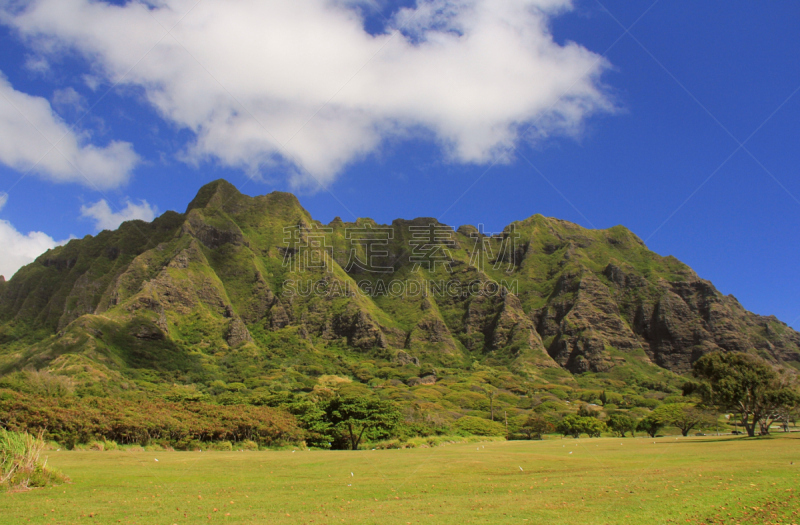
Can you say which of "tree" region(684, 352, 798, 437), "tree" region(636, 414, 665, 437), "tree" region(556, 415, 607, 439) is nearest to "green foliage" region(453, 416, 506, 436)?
"tree" region(556, 415, 607, 439)

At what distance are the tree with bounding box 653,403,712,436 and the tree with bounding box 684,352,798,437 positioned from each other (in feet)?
77.8

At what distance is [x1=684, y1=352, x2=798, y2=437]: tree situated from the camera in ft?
146

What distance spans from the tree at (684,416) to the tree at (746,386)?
23704 millimetres

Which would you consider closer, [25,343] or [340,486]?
[340,486]

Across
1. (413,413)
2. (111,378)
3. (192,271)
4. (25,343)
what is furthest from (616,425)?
(25,343)

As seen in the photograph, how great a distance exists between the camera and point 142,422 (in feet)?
139

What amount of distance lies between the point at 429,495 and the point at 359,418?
3920 centimetres

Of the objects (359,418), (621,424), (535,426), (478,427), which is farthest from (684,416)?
(359,418)

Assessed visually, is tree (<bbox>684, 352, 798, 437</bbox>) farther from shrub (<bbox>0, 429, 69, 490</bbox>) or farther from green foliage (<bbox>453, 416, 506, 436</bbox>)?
shrub (<bbox>0, 429, 69, 490</bbox>)

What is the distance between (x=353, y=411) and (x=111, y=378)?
80.6m

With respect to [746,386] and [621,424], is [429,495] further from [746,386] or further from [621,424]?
[621,424]

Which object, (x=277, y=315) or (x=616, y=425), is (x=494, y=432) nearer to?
(x=616, y=425)

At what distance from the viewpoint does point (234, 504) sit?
1480 cm

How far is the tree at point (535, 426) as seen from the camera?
88744mm
